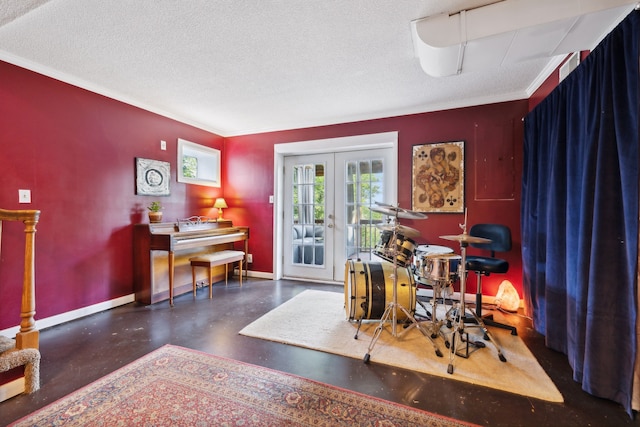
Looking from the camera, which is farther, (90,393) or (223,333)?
(223,333)

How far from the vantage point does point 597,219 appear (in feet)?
5.18

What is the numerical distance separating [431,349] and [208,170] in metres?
4.00

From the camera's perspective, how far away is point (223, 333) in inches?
96.7

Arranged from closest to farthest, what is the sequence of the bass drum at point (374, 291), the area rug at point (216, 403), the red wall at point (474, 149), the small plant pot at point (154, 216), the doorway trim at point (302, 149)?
the area rug at point (216, 403) < the bass drum at point (374, 291) < the red wall at point (474, 149) < the small plant pot at point (154, 216) < the doorway trim at point (302, 149)

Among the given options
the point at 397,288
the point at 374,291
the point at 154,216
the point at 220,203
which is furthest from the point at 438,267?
the point at 220,203

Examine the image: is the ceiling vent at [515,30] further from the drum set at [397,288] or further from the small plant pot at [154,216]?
the small plant pot at [154,216]

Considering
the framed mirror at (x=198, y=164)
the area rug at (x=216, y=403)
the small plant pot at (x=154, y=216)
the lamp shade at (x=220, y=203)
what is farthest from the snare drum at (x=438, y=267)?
the framed mirror at (x=198, y=164)

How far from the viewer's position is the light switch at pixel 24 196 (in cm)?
240

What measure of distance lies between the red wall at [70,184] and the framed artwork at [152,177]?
7cm

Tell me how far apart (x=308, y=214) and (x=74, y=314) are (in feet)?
9.67

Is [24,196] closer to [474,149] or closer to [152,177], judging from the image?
[152,177]

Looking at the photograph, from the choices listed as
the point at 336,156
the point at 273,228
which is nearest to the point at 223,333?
the point at 273,228

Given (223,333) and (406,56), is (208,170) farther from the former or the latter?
(406,56)

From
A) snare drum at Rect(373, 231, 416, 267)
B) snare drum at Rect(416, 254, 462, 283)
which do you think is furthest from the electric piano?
snare drum at Rect(416, 254, 462, 283)
